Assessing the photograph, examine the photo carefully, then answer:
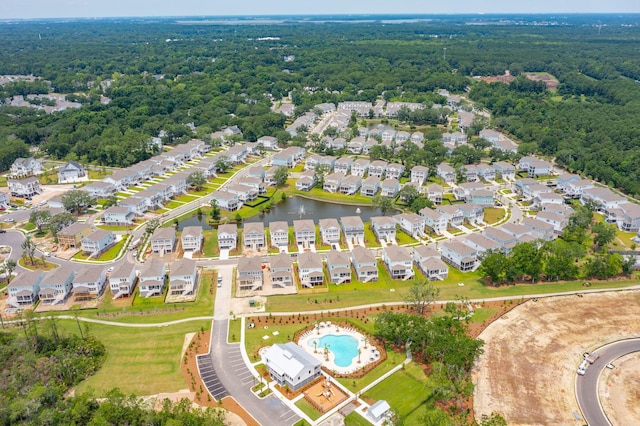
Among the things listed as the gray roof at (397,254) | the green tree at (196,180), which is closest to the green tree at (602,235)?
the gray roof at (397,254)

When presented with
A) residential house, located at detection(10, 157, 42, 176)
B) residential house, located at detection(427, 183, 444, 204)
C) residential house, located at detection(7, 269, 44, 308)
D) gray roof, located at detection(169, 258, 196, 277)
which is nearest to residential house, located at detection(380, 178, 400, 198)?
residential house, located at detection(427, 183, 444, 204)

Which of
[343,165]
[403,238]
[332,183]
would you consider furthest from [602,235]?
[343,165]

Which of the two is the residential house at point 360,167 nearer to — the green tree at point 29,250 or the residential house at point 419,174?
the residential house at point 419,174

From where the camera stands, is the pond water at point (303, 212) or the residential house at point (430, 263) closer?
the residential house at point (430, 263)

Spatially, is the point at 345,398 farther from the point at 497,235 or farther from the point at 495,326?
the point at 497,235

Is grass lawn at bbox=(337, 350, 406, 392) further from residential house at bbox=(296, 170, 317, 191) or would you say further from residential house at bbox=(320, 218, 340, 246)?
residential house at bbox=(296, 170, 317, 191)

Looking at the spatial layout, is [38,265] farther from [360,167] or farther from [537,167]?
[537,167]
